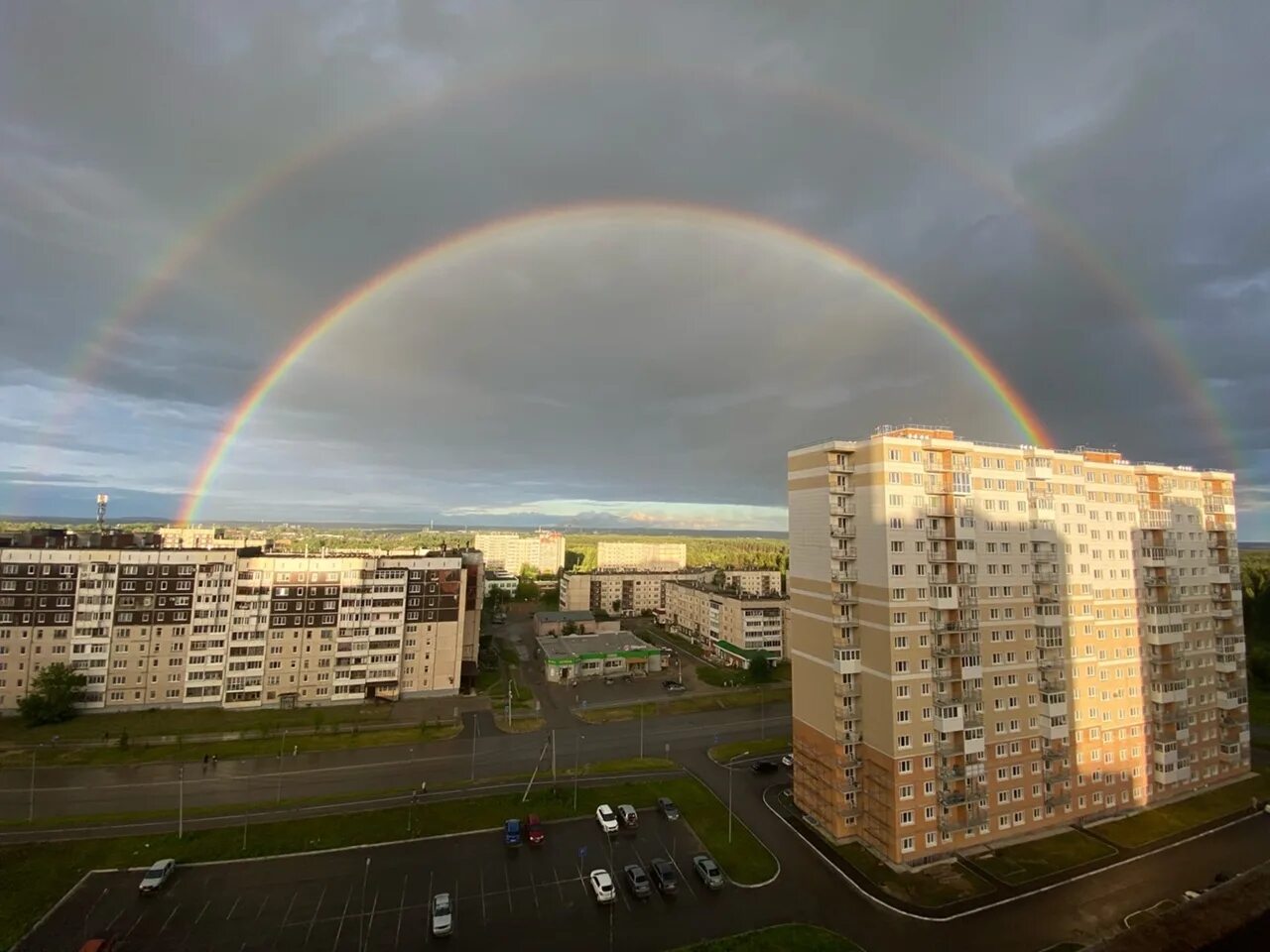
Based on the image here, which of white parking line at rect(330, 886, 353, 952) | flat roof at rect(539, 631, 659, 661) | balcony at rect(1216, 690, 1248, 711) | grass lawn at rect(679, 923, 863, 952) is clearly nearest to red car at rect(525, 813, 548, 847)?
white parking line at rect(330, 886, 353, 952)

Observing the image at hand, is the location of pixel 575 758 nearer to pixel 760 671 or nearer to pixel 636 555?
pixel 760 671

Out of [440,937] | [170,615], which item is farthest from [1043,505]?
[170,615]

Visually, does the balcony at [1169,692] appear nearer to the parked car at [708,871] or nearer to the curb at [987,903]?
the curb at [987,903]

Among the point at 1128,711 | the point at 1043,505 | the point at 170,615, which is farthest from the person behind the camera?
the point at 170,615

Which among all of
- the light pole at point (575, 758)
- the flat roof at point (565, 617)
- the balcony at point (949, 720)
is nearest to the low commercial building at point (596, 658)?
the flat roof at point (565, 617)

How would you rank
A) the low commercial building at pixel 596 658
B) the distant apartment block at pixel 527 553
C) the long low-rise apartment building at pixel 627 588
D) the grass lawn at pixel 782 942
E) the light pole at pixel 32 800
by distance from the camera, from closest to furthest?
the grass lawn at pixel 782 942
the light pole at pixel 32 800
the low commercial building at pixel 596 658
the long low-rise apartment building at pixel 627 588
the distant apartment block at pixel 527 553

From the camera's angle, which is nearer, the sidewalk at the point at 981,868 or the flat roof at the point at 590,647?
the sidewalk at the point at 981,868

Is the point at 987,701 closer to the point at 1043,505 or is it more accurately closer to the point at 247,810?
the point at 1043,505

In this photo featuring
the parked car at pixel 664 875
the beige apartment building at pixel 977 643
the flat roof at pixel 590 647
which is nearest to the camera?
the parked car at pixel 664 875
